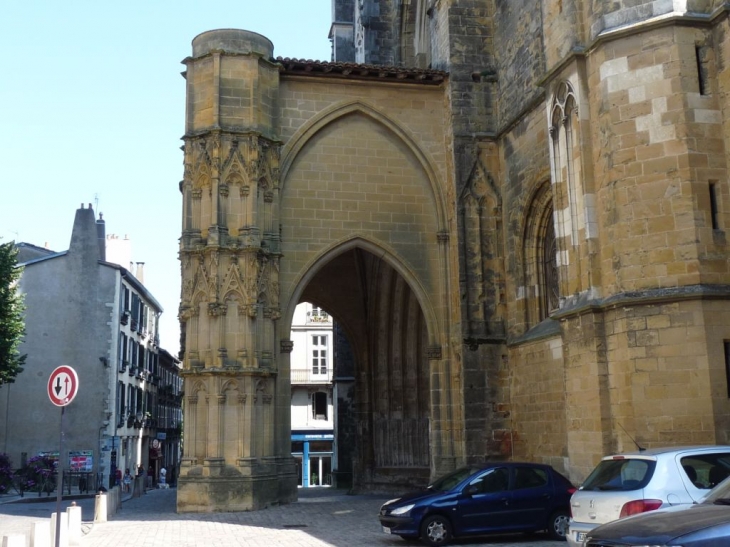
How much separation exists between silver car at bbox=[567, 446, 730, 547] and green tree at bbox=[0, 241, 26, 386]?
21.0 meters

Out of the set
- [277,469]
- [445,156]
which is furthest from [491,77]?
[277,469]

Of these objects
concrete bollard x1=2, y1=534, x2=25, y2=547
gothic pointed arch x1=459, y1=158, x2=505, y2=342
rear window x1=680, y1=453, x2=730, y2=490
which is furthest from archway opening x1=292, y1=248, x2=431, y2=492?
concrete bollard x1=2, y1=534, x2=25, y2=547

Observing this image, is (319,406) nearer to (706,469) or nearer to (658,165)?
(658,165)

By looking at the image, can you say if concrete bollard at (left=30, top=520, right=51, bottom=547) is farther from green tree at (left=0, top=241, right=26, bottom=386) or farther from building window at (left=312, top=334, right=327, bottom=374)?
building window at (left=312, top=334, right=327, bottom=374)

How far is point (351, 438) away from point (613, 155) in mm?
16848

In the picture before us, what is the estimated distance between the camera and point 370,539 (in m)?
12.5

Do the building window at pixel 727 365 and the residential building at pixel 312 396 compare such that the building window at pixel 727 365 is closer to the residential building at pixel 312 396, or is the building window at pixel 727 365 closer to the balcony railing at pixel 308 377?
the residential building at pixel 312 396

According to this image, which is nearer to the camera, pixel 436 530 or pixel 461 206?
pixel 436 530

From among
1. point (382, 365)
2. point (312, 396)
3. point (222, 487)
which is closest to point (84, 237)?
point (312, 396)

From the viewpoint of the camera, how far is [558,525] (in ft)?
39.4

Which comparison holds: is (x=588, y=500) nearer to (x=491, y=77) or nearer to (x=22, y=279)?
(x=491, y=77)

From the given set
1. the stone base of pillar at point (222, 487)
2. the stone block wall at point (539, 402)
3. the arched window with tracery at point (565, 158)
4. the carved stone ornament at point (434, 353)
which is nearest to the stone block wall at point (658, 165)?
the arched window with tracery at point (565, 158)

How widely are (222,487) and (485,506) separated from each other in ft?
22.2

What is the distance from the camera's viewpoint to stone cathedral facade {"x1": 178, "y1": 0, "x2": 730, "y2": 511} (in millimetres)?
11969
